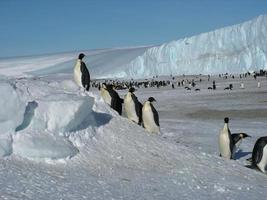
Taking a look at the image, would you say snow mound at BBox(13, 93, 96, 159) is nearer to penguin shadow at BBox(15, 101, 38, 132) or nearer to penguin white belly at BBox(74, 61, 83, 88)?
penguin shadow at BBox(15, 101, 38, 132)

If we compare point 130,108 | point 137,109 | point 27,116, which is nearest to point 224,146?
point 137,109

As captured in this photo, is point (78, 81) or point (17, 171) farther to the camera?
point (78, 81)

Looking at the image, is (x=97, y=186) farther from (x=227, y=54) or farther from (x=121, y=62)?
(x=121, y=62)

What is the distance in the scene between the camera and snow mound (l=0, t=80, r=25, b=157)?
6.86 meters

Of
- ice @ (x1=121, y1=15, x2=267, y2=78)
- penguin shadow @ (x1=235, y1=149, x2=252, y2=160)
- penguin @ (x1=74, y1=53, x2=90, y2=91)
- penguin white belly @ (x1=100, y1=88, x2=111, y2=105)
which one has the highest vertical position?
ice @ (x1=121, y1=15, x2=267, y2=78)

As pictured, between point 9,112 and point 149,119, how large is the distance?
568cm

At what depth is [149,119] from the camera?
12188mm

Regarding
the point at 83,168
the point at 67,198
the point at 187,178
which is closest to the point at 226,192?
the point at 187,178

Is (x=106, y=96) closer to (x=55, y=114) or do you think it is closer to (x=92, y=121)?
(x=92, y=121)

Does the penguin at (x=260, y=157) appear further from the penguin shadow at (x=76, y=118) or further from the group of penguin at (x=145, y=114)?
the penguin shadow at (x=76, y=118)

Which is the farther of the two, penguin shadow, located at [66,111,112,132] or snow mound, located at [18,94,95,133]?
penguin shadow, located at [66,111,112,132]

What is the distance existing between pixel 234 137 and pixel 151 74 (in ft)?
237

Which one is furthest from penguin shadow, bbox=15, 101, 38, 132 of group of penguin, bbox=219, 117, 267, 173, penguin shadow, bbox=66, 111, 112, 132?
group of penguin, bbox=219, 117, 267, 173

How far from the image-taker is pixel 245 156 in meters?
12.2
